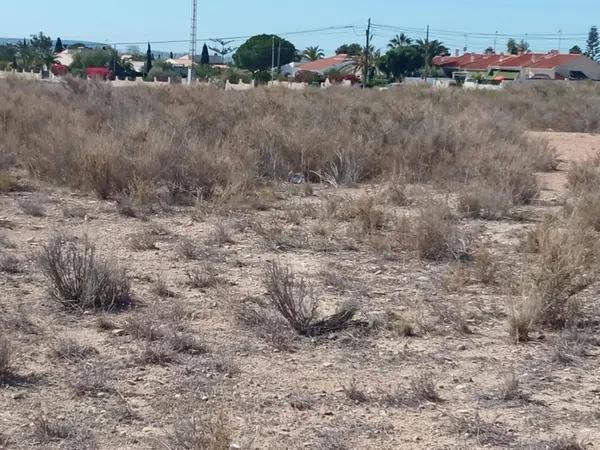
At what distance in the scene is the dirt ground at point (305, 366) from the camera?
5727mm

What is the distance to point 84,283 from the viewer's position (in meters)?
8.33

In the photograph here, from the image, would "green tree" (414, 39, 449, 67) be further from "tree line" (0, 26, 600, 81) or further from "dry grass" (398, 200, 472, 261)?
"dry grass" (398, 200, 472, 261)

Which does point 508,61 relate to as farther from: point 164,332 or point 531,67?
point 164,332

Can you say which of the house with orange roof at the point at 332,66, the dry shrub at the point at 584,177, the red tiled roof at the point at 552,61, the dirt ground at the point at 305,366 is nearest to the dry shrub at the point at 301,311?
the dirt ground at the point at 305,366

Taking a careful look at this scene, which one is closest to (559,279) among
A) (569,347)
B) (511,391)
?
(569,347)

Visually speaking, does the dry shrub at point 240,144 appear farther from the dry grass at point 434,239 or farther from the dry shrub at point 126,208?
the dry grass at point 434,239

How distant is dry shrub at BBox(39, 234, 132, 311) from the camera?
27.1 ft

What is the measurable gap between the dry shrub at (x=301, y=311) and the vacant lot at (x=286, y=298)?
24 millimetres

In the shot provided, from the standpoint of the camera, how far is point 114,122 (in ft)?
66.6

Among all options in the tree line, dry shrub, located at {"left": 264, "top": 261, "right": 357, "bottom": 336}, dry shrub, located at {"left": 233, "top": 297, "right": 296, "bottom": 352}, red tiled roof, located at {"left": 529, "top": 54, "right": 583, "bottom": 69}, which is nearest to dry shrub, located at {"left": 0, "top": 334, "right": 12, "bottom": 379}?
dry shrub, located at {"left": 233, "top": 297, "right": 296, "bottom": 352}

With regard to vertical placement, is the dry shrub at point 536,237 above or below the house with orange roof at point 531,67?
below

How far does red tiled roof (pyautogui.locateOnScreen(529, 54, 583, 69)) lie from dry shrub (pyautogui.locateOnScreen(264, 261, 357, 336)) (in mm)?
102046

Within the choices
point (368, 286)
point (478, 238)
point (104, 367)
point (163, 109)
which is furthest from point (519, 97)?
point (104, 367)

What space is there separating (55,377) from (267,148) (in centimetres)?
1194
